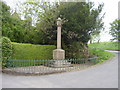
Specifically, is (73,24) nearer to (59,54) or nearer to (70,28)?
(70,28)

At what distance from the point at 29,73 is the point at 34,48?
3836mm

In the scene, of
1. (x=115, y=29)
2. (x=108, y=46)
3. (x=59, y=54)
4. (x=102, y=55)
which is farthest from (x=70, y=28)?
(x=108, y=46)

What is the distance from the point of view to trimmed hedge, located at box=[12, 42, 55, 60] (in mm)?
10438

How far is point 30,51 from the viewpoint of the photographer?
11172 mm

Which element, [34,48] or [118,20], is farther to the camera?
[118,20]

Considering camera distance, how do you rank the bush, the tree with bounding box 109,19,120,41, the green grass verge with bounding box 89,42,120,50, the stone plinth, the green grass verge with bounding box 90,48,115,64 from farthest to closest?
1. the green grass verge with bounding box 89,42,120,50
2. the tree with bounding box 109,19,120,41
3. the green grass verge with bounding box 90,48,115,64
4. the stone plinth
5. the bush

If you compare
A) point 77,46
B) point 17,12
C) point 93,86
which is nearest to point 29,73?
point 93,86

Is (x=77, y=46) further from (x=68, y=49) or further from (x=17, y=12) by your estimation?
(x=17, y=12)

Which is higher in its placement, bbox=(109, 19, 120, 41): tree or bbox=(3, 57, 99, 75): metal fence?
bbox=(109, 19, 120, 41): tree

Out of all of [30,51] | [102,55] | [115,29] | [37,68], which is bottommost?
[37,68]

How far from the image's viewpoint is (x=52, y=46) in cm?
1259

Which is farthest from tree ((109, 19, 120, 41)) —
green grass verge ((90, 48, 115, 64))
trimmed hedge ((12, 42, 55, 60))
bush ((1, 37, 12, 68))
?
bush ((1, 37, 12, 68))

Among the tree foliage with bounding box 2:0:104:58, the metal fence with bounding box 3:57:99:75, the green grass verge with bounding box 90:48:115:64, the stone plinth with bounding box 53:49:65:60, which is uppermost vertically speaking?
the tree foliage with bounding box 2:0:104:58

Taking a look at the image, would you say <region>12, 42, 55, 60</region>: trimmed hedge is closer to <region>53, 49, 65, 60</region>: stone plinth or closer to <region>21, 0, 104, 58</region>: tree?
<region>21, 0, 104, 58</region>: tree
